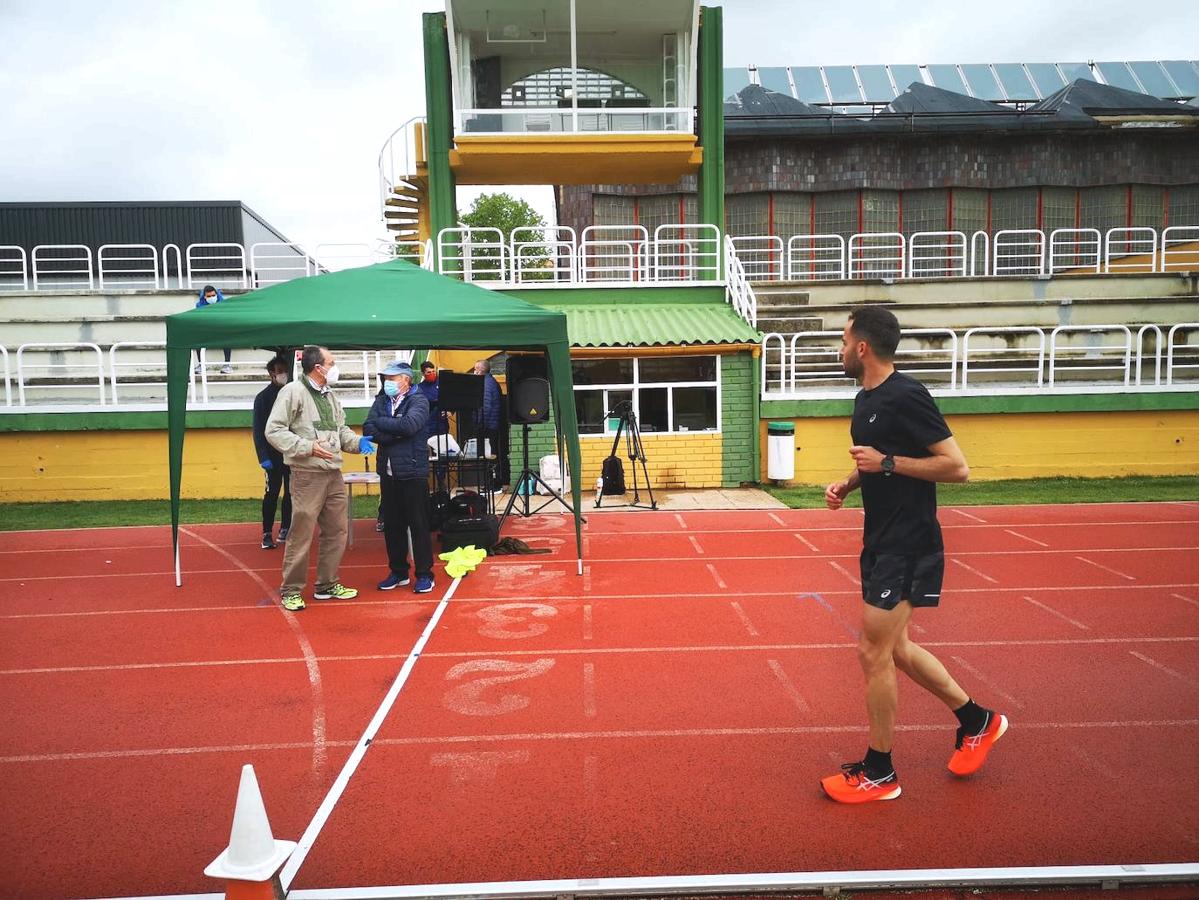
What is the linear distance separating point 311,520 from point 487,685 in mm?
2682

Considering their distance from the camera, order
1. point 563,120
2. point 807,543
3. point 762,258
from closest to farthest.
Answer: point 807,543 → point 563,120 → point 762,258

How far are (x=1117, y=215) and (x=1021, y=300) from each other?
10803mm

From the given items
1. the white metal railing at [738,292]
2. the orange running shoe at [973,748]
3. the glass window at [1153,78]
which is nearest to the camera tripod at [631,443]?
the white metal railing at [738,292]

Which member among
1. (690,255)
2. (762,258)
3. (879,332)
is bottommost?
(879,332)

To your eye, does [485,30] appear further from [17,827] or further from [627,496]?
[17,827]

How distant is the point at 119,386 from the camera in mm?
16750

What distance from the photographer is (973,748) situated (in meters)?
4.37

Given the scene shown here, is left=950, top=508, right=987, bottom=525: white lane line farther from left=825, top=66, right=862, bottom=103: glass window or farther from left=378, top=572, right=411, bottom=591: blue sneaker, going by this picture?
left=825, top=66, right=862, bottom=103: glass window

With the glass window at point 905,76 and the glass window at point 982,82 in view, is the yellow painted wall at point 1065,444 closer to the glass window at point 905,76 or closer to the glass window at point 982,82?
the glass window at point 905,76

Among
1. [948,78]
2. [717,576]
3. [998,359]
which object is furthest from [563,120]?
[948,78]

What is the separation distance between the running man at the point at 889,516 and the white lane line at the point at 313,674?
276 centimetres

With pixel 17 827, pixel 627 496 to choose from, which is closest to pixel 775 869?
pixel 17 827

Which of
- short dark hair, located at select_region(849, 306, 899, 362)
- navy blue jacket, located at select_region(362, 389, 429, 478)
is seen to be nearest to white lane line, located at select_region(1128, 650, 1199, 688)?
short dark hair, located at select_region(849, 306, 899, 362)

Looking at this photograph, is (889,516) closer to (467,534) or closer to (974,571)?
(974,571)
